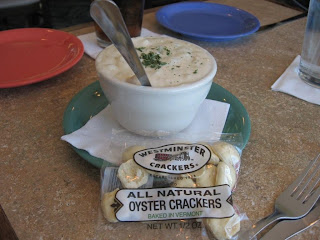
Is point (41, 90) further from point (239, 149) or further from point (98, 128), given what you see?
point (239, 149)

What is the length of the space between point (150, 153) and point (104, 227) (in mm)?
119

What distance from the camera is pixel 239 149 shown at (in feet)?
1.68

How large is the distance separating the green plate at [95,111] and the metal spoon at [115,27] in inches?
A: 6.3

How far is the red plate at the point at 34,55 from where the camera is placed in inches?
29.2

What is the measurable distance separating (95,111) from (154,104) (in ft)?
0.62

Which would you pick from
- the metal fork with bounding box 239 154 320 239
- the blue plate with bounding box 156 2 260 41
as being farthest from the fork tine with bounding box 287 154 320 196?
the blue plate with bounding box 156 2 260 41

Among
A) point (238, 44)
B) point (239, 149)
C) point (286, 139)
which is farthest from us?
point (238, 44)

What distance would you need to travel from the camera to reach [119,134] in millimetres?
534

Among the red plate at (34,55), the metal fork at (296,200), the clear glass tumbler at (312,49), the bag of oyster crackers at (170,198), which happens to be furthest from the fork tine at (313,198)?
the red plate at (34,55)

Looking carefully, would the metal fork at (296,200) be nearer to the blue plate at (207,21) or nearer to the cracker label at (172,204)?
the cracker label at (172,204)

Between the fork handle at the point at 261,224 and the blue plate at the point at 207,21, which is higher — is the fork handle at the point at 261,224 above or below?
below

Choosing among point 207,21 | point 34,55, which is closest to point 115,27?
point 34,55

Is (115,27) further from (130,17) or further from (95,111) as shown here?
(130,17)

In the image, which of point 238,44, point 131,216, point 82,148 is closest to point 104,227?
point 131,216
